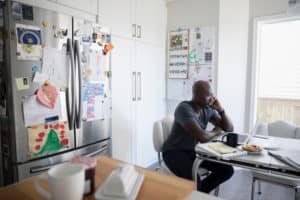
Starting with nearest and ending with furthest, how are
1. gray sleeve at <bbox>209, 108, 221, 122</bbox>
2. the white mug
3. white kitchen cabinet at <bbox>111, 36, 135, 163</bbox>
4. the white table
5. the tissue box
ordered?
1. the white mug
2. the tissue box
3. the white table
4. gray sleeve at <bbox>209, 108, 221, 122</bbox>
5. white kitchen cabinet at <bbox>111, 36, 135, 163</bbox>

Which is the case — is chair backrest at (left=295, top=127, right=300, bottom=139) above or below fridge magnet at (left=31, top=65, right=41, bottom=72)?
below

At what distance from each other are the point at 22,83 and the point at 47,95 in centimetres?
19

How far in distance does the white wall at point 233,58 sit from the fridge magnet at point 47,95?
2.08 meters

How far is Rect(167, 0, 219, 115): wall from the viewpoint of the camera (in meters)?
2.89

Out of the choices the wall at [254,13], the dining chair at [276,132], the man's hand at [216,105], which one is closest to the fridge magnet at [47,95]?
the man's hand at [216,105]

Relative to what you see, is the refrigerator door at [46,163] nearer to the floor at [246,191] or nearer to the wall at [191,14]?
the floor at [246,191]

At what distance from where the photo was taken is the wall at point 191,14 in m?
2.89

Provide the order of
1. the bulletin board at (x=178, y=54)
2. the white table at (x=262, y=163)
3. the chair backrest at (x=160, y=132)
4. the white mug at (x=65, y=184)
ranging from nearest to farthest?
the white mug at (x=65, y=184) → the white table at (x=262, y=163) → the chair backrest at (x=160, y=132) → the bulletin board at (x=178, y=54)

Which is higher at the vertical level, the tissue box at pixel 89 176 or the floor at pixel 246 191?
the tissue box at pixel 89 176

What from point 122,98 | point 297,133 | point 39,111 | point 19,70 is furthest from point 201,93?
point 19,70

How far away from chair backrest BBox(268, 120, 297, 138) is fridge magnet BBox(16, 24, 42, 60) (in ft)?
7.70

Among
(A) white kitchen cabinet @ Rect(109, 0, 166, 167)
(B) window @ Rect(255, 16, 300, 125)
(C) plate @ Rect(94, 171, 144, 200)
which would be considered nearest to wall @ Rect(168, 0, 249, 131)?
(B) window @ Rect(255, 16, 300, 125)

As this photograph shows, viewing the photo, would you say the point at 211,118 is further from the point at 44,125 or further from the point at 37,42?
the point at 37,42

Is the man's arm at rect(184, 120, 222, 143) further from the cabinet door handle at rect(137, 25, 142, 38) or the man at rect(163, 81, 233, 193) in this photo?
the cabinet door handle at rect(137, 25, 142, 38)
